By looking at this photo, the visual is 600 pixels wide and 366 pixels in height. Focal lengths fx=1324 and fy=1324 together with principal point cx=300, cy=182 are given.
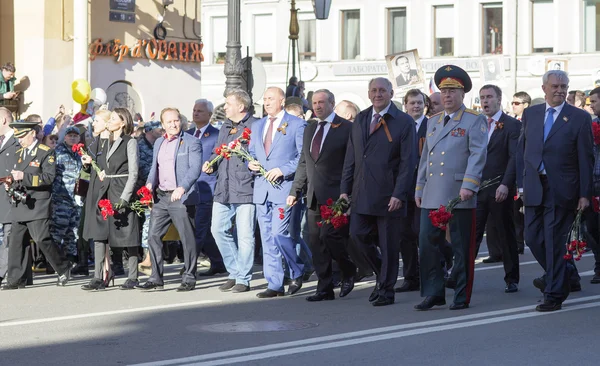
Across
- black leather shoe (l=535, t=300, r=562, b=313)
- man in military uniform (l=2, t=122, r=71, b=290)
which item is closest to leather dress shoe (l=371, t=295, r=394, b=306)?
black leather shoe (l=535, t=300, r=562, b=313)

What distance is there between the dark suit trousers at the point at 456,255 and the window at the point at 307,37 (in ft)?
150

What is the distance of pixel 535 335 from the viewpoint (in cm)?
981

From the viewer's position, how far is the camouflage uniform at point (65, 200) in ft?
51.2

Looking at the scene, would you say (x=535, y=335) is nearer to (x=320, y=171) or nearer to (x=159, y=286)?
(x=320, y=171)

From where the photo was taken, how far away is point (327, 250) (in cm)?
1272

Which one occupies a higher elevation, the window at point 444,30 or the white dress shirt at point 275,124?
the window at point 444,30

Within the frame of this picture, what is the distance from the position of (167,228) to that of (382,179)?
289cm

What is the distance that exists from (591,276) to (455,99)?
373 centimetres

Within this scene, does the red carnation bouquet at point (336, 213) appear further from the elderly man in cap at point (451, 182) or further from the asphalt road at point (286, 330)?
the elderly man in cap at point (451, 182)

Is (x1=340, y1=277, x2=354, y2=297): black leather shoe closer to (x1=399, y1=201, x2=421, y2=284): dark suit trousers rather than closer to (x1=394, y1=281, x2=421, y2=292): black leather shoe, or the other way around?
(x1=394, y1=281, x2=421, y2=292): black leather shoe

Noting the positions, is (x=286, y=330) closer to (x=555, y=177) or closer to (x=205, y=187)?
(x=555, y=177)

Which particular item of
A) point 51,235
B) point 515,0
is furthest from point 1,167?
point 515,0

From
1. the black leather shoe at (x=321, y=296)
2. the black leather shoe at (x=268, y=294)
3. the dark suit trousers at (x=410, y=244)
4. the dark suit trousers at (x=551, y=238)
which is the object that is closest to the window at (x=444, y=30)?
the dark suit trousers at (x=410, y=244)

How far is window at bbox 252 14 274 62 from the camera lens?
5756 centimetres
